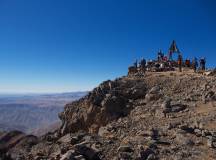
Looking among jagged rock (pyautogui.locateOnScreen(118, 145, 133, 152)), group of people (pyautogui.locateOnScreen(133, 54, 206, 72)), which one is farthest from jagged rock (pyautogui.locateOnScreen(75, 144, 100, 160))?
group of people (pyautogui.locateOnScreen(133, 54, 206, 72))

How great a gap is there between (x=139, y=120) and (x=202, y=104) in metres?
5.44

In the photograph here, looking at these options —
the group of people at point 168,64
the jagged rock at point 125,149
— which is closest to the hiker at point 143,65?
the group of people at point 168,64

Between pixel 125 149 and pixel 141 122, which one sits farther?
pixel 141 122

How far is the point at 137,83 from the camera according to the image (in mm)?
30281

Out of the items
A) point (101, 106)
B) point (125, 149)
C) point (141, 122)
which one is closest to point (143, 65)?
point (101, 106)

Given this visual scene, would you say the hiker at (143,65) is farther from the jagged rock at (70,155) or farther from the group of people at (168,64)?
the jagged rock at (70,155)

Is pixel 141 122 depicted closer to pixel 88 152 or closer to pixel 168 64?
pixel 88 152

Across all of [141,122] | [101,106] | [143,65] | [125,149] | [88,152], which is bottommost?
[88,152]

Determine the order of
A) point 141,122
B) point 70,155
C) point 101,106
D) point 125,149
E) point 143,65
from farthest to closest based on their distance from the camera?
point 143,65, point 101,106, point 141,122, point 125,149, point 70,155

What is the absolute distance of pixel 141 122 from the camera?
19438 mm

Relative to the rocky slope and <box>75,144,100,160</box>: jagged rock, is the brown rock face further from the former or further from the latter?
<box>75,144,100,160</box>: jagged rock

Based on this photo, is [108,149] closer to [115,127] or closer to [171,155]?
[171,155]

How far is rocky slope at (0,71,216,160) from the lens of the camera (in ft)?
46.1

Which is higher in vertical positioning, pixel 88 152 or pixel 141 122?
pixel 141 122
